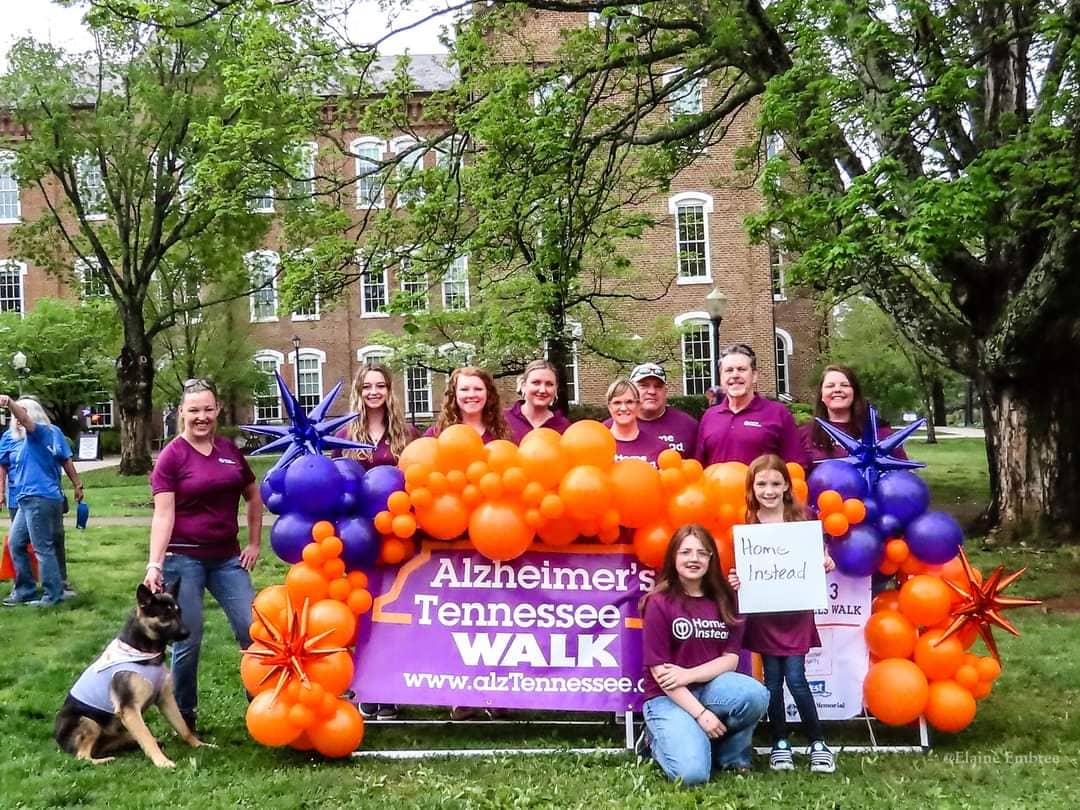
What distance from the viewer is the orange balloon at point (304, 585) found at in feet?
14.4

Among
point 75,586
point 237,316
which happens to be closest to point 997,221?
point 75,586

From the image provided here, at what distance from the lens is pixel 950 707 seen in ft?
14.1

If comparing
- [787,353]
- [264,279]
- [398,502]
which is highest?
[264,279]

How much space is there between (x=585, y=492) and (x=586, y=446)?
10.1 inches

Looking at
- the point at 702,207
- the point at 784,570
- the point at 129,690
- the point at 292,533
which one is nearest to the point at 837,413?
the point at 784,570

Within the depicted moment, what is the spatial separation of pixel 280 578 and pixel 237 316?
80.4 ft

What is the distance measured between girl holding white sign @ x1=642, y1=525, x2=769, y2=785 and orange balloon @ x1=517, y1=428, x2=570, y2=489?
0.65 meters

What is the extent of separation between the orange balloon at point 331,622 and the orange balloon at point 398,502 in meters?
0.55

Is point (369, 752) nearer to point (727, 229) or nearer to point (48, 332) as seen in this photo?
point (727, 229)

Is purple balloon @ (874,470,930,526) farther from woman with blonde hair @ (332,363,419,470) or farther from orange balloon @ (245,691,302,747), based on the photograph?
orange balloon @ (245,691,302,747)

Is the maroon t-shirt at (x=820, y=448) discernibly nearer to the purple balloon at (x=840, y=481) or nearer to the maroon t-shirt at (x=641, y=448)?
the purple balloon at (x=840, y=481)

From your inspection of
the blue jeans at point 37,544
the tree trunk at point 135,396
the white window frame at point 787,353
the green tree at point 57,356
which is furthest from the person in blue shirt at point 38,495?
the white window frame at point 787,353

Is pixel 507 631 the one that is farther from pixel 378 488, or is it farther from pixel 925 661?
pixel 925 661

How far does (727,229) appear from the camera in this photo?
93.4 ft
